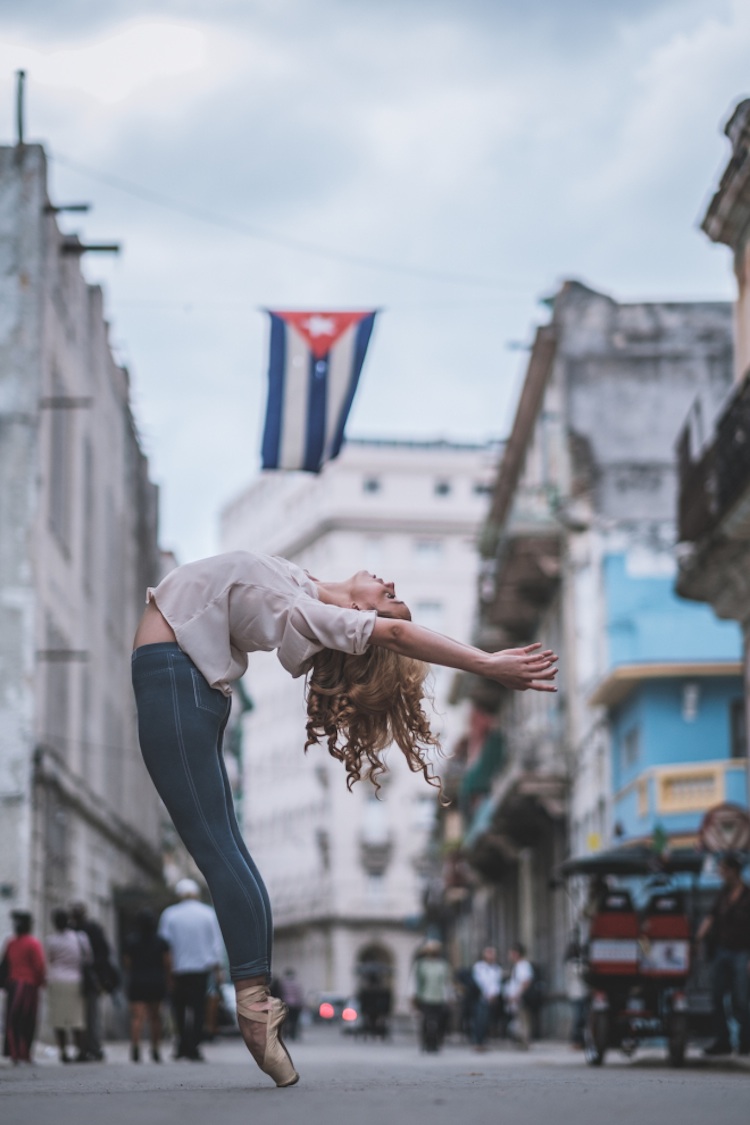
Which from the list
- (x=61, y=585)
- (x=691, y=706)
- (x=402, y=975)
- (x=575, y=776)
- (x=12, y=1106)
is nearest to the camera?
(x=12, y=1106)

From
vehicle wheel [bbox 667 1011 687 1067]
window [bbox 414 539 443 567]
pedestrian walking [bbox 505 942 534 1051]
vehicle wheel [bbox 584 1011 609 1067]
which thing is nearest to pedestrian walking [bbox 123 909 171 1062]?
vehicle wheel [bbox 584 1011 609 1067]

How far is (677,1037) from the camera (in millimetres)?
15992

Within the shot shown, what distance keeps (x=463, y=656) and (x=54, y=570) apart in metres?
25.3

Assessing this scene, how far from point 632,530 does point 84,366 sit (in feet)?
35.1

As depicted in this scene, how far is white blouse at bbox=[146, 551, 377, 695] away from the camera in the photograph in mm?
6008

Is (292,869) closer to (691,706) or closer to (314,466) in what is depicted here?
(691,706)

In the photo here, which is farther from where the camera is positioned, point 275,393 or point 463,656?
point 275,393

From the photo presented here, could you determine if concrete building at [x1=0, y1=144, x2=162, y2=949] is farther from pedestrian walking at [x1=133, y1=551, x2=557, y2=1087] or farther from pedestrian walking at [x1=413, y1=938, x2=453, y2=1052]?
pedestrian walking at [x1=133, y1=551, x2=557, y2=1087]

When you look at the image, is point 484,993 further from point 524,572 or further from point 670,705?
point 524,572

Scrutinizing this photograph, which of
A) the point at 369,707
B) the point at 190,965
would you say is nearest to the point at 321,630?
the point at 369,707

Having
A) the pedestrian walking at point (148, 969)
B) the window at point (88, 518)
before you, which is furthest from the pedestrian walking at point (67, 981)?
the window at point (88, 518)

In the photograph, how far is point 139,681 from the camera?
19.8 feet

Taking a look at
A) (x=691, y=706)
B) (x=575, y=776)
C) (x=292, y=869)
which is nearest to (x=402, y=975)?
(x=292, y=869)

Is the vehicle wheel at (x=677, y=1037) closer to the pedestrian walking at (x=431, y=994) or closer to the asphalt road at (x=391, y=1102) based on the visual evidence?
the pedestrian walking at (x=431, y=994)
